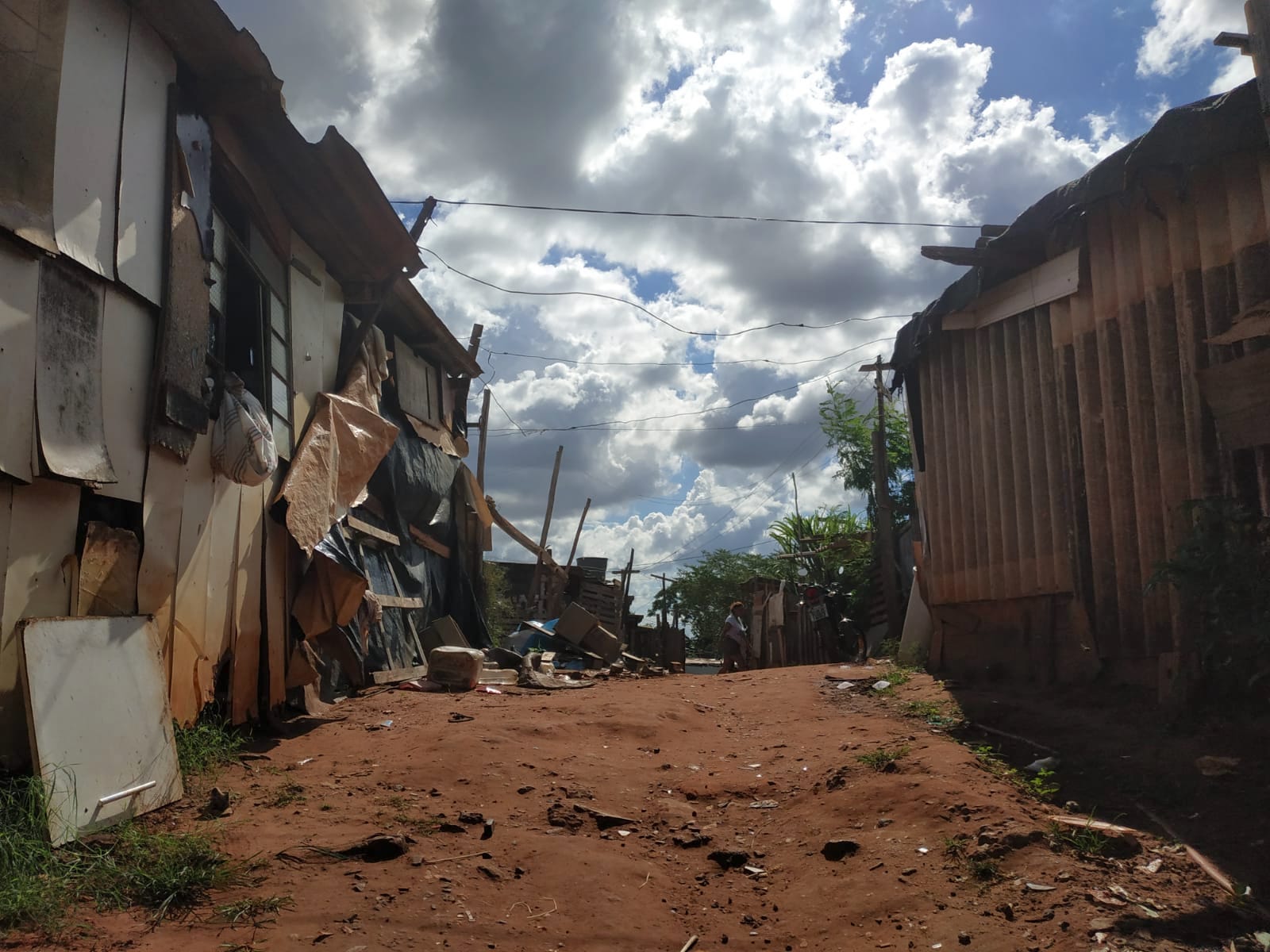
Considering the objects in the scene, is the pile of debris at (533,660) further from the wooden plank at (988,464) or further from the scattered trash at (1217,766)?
the scattered trash at (1217,766)

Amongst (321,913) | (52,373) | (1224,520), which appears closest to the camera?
(321,913)

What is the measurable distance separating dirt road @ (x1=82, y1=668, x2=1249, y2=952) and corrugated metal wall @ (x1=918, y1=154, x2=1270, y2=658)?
1799 millimetres

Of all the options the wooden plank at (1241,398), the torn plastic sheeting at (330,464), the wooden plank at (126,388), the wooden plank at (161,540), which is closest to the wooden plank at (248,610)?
the torn plastic sheeting at (330,464)

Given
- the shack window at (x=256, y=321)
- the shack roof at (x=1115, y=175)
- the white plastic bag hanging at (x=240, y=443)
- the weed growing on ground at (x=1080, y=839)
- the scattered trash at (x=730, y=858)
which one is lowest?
the scattered trash at (x=730, y=858)

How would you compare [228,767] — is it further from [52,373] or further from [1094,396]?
[1094,396]

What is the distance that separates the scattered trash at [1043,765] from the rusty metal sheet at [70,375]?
490 cm

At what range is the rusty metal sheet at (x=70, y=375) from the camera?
4.21 m

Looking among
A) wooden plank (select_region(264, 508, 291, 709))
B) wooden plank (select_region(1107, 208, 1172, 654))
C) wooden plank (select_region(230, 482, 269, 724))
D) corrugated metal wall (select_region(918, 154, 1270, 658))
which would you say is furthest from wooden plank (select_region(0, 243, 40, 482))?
wooden plank (select_region(1107, 208, 1172, 654))

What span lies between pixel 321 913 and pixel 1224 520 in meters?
4.93

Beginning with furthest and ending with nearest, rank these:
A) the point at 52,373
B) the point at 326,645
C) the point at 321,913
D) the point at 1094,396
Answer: the point at 326,645 < the point at 1094,396 < the point at 52,373 < the point at 321,913

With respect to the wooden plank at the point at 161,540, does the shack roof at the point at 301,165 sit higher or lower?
higher

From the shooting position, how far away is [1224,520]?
515 cm

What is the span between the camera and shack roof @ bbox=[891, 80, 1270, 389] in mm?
5441

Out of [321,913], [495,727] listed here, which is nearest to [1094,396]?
[495,727]
